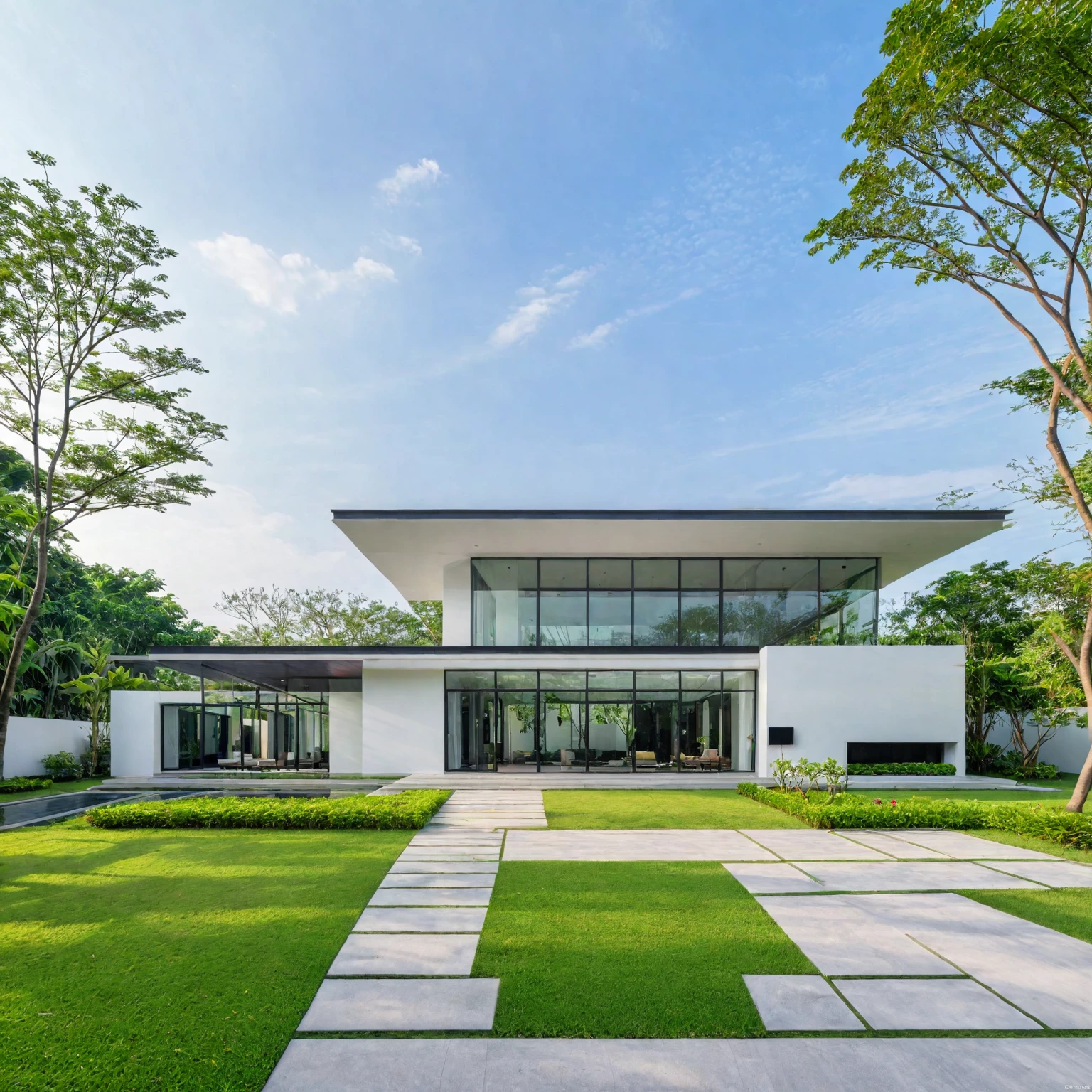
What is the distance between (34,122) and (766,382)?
2055cm

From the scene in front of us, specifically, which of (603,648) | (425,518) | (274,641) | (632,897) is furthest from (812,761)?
(274,641)

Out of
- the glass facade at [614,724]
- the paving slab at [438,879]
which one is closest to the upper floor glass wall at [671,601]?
the glass facade at [614,724]

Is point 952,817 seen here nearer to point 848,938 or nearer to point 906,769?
point 848,938

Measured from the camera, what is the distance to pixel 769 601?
785 inches

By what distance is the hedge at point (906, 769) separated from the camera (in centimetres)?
1698

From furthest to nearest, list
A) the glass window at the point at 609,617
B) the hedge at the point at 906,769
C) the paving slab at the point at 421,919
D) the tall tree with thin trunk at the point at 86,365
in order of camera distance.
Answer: the glass window at the point at 609,617
the hedge at the point at 906,769
the tall tree with thin trunk at the point at 86,365
the paving slab at the point at 421,919

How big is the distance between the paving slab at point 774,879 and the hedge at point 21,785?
1699 cm

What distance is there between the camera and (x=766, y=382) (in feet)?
78.4

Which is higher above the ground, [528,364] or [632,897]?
[528,364]

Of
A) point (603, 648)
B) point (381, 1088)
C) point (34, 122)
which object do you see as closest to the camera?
point (381, 1088)

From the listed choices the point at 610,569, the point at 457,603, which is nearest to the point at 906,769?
the point at 610,569

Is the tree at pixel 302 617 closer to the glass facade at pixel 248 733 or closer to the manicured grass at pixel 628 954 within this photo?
the glass facade at pixel 248 733

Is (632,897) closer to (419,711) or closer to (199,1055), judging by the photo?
(199,1055)

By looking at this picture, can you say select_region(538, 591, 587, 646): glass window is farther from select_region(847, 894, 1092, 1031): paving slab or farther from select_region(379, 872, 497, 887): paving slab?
select_region(847, 894, 1092, 1031): paving slab
